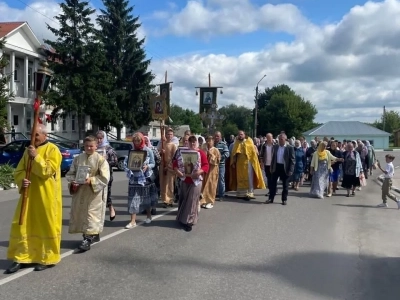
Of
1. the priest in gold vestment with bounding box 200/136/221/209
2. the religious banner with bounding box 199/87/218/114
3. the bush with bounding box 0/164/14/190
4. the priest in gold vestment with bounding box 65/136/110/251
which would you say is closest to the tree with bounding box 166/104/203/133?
the religious banner with bounding box 199/87/218/114

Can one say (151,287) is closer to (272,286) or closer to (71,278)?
(71,278)

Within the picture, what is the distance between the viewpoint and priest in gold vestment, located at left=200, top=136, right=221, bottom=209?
39.0ft

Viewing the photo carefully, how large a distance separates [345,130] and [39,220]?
90.8m

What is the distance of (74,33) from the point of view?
3619 centimetres

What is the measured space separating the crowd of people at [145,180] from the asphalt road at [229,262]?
1.16 ft

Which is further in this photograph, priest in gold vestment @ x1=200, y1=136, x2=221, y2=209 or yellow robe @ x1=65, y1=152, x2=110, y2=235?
priest in gold vestment @ x1=200, y1=136, x2=221, y2=209

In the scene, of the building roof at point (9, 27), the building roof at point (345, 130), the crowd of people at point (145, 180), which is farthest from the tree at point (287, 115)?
the crowd of people at point (145, 180)

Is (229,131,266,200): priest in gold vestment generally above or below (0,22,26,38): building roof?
below

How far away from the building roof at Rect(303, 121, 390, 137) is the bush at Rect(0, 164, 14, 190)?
239 ft

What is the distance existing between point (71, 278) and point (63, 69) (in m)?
32.9

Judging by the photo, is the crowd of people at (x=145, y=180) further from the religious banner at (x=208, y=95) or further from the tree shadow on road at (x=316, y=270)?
the religious banner at (x=208, y=95)

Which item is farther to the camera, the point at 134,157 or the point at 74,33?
the point at 74,33

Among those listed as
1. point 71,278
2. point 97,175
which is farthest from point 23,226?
point 97,175

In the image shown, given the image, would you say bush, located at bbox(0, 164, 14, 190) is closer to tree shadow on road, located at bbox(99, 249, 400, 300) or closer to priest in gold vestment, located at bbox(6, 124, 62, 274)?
tree shadow on road, located at bbox(99, 249, 400, 300)
